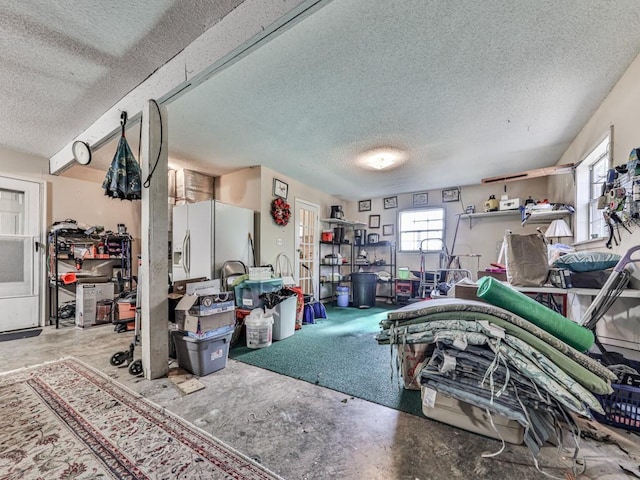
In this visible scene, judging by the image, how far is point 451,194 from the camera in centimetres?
600

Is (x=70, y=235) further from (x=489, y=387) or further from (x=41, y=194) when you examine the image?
(x=489, y=387)

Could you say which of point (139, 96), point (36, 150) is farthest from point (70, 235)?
point (139, 96)

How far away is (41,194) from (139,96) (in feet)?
10.7

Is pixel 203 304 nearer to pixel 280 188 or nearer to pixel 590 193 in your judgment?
pixel 280 188

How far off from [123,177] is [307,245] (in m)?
3.91

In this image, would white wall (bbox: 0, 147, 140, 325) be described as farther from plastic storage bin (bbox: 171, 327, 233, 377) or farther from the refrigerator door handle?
plastic storage bin (bbox: 171, 327, 233, 377)

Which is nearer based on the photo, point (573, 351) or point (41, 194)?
point (573, 351)

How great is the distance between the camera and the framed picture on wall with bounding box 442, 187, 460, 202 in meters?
5.94

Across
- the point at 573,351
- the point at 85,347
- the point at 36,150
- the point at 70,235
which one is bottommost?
the point at 85,347

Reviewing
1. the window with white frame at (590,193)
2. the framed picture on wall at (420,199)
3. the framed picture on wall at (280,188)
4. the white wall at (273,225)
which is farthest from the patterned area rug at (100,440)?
the framed picture on wall at (420,199)

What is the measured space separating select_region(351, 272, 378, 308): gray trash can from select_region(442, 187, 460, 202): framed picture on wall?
95.6 inches

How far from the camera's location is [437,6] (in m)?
1.65

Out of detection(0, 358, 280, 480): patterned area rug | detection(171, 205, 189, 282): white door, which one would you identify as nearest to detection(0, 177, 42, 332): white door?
detection(171, 205, 189, 282): white door

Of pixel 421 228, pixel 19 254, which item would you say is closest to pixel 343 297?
pixel 421 228
